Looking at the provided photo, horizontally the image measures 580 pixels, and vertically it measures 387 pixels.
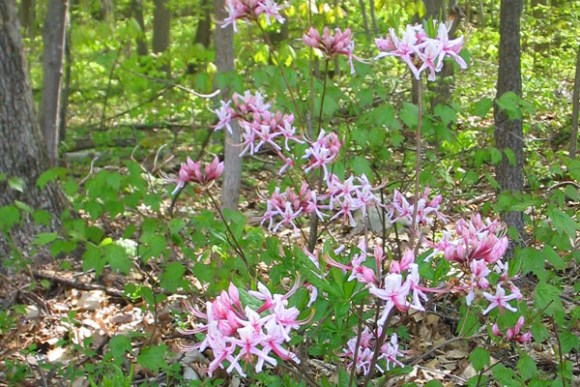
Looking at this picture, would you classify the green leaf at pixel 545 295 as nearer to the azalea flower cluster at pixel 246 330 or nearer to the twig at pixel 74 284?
the azalea flower cluster at pixel 246 330

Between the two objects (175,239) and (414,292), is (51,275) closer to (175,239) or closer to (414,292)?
(175,239)

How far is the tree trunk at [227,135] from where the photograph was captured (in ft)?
14.2

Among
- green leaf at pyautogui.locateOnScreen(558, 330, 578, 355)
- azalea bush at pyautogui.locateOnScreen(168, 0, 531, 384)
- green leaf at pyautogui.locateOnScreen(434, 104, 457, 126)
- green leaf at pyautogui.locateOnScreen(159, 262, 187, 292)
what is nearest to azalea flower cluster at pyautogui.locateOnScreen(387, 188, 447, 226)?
azalea bush at pyautogui.locateOnScreen(168, 0, 531, 384)

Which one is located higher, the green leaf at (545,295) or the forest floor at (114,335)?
the green leaf at (545,295)

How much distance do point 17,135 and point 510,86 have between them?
3.15 meters

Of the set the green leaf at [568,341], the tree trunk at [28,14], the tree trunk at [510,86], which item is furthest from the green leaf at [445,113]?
the tree trunk at [28,14]

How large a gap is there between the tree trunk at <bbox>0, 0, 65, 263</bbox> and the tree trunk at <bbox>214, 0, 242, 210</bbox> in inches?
53.5

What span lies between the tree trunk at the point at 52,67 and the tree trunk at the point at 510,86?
10.4 feet

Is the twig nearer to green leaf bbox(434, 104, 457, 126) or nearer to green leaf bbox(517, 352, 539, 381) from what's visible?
green leaf bbox(434, 104, 457, 126)

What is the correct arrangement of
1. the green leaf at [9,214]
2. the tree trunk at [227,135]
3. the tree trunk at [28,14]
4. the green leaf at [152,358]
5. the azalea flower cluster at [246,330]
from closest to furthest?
1. the azalea flower cluster at [246,330]
2. the green leaf at [152,358]
3. the green leaf at [9,214]
4. the tree trunk at [227,135]
5. the tree trunk at [28,14]

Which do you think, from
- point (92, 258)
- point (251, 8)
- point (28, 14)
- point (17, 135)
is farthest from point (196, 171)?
point (28, 14)

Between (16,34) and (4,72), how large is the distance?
0.88 feet

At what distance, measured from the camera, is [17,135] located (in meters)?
4.88

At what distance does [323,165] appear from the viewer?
97.9 inches
